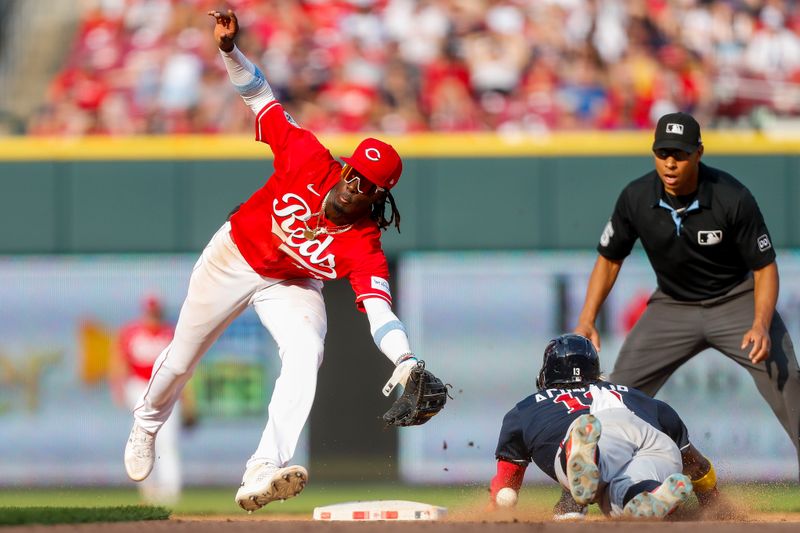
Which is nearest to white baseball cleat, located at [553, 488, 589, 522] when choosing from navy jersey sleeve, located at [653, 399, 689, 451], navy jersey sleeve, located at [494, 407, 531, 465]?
navy jersey sleeve, located at [494, 407, 531, 465]

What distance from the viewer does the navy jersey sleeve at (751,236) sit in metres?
6.66

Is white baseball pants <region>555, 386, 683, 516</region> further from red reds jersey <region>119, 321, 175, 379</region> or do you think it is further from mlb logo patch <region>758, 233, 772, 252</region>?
red reds jersey <region>119, 321, 175, 379</region>

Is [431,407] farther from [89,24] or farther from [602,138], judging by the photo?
[89,24]

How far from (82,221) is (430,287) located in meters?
3.34

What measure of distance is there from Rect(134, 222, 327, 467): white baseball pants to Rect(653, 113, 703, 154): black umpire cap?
1.91 metres

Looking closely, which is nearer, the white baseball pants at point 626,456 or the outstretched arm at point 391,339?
the outstretched arm at point 391,339

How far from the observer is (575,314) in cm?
1188

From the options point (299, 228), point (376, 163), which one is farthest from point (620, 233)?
point (299, 228)

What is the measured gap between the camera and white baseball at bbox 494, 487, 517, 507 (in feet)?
20.4

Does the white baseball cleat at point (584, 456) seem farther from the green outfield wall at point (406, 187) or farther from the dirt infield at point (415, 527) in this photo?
the green outfield wall at point (406, 187)

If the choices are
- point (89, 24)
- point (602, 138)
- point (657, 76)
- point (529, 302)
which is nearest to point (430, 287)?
point (529, 302)

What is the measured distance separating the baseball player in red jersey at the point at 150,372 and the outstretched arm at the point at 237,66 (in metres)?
5.48

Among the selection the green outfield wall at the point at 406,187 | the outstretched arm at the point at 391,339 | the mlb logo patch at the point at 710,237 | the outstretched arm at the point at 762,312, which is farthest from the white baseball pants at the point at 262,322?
the green outfield wall at the point at 406,187

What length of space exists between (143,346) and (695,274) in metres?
6.25
